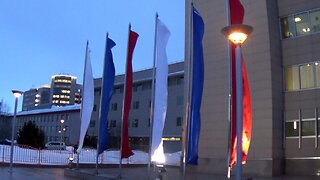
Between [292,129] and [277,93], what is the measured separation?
2363mm

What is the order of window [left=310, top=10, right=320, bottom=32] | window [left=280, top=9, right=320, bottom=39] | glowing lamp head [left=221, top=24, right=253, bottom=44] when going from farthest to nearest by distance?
window [left=280, top=9, right=320, bottom=39] < window [left=310, top=10, right=320, bottom=32] < glowing lamp head [left=221, top=24, right=253, bottom=44]

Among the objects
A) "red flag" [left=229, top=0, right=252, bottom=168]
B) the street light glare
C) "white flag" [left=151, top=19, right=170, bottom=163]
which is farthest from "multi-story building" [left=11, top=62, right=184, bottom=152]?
the street light glare

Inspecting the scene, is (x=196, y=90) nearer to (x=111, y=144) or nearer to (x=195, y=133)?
(x=195, y=133)

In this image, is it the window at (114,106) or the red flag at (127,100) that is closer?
the red flag at (127,100)

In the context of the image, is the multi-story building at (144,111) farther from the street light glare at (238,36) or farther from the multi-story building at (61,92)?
the multi-story building at (61,92)

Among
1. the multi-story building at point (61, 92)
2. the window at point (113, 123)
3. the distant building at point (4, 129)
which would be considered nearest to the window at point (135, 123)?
the window at point (113, 123)

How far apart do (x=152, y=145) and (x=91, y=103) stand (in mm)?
7047

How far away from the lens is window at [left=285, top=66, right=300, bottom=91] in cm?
2817

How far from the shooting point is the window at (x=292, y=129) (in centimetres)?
2753

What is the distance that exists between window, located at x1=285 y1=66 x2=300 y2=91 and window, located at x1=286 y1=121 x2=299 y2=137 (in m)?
2.17

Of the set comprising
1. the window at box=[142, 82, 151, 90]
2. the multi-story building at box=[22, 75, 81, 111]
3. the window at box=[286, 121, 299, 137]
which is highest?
the multi-story building at box=[22, 75, 81, 111]

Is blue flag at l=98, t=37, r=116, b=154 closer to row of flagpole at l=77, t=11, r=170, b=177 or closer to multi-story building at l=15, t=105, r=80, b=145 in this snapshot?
row of flagpole at l=77, t=11, r=170, b=177

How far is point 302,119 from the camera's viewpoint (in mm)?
27250

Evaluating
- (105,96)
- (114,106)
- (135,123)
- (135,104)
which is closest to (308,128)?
(105,96)
